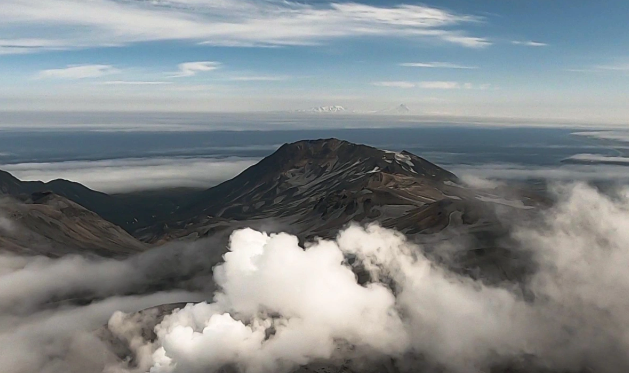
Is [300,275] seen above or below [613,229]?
below

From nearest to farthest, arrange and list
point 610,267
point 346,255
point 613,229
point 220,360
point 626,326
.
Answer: point 220,360, point 626,326, point 610,267, point 613,229, point 346,255

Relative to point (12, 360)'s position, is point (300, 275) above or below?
above

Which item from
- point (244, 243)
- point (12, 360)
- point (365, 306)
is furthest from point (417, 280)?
point (12, 360)

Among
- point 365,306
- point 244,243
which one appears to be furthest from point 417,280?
point 244,243

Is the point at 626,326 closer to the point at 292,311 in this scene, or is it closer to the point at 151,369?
the point at 292,311

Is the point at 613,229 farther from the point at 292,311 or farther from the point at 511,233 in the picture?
the point at 292,311

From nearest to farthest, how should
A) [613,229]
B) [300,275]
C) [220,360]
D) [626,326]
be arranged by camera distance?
[220,360] → [626,326] → [300,275] → [613,229]

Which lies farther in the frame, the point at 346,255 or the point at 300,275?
the point at 346,255

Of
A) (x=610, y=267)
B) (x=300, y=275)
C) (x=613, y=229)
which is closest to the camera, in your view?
(x=300, y=275)

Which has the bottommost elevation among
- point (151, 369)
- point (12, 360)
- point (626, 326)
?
point (12, 360)
